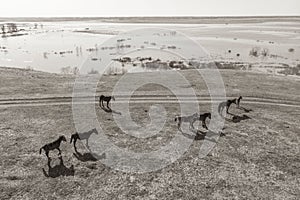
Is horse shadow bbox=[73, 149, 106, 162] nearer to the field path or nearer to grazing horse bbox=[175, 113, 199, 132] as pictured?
grazing horse bbox=[175, 113, 199, 132]

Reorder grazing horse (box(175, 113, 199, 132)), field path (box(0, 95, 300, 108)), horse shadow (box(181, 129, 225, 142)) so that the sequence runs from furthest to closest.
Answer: field path (box(0, 95, 300, 108)), grazing horse (box(175, 113, 199, 132)), horse shadow (box(181, 129, 225, 142))

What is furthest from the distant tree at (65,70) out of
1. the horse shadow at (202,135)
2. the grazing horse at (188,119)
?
the horse shadow at (202,135)

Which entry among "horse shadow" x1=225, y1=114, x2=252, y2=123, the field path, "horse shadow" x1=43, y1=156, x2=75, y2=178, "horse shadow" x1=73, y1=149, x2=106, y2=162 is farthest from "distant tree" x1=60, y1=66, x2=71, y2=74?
"horse shadow" x1=43, y1=156, x2=75, y2=178

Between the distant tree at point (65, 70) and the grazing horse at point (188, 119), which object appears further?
the distant tree at point (65, 70)

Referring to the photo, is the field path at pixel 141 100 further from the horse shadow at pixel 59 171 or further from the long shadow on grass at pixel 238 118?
the horse shadow at pixel 59 171

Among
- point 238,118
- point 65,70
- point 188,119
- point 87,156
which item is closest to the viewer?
point 87,156

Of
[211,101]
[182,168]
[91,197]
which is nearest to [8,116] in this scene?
[91,197]

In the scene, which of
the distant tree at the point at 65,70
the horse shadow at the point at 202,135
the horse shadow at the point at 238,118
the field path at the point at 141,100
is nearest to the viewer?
the horse shadow at the point at 202,135

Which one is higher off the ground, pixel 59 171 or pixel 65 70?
pixel 65 70

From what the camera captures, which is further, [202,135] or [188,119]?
[188,119]

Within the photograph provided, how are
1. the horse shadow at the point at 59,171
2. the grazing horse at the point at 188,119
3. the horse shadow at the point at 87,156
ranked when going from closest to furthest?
1. the horse shadow at the point at 59,171
2. the horse shadow at the point at 87,156
3. the grazing horse at the point at 188,119

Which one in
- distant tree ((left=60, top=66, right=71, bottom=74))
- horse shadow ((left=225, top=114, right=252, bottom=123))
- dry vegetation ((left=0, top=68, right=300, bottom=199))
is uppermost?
distant tree ((left=60, top=66, right=71, bottom=74))

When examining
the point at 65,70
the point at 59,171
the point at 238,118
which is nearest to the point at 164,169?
the point at 59,171

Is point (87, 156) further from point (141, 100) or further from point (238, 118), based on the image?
point (238, 118)
